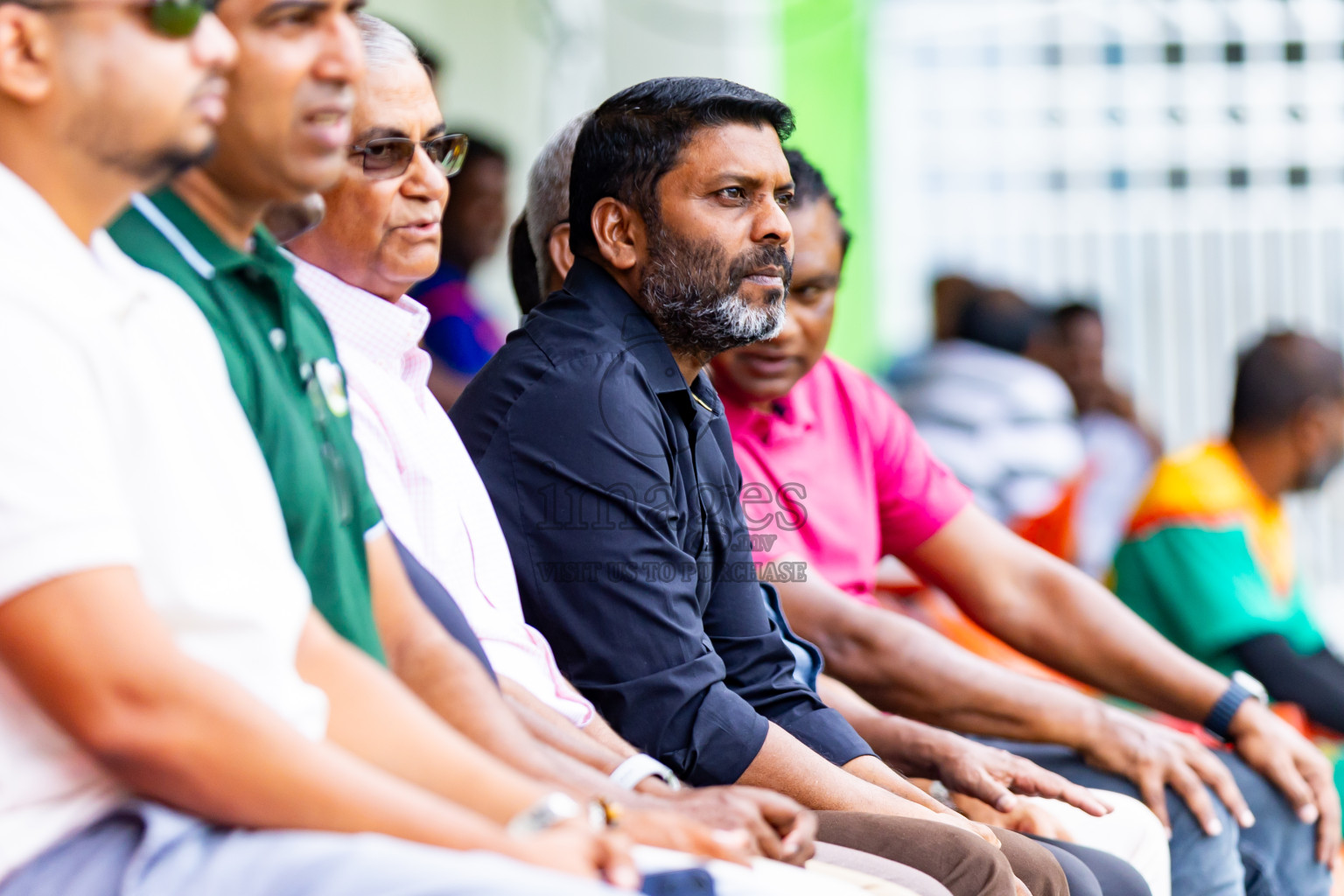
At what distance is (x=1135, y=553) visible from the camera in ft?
11.8

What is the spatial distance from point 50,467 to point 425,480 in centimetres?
76

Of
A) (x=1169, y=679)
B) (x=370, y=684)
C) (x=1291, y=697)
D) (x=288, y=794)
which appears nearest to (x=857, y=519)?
(x=1169, y=679)

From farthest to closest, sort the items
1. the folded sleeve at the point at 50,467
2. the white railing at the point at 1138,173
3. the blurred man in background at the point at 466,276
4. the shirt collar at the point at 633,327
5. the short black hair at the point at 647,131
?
the white railing at the point at 1138,173, the blurred man in background at the point at 466,276, the short black hair at the point at 647,131, the shirt collar at the point at 633,327, the folded sleeve at the point at 50,467

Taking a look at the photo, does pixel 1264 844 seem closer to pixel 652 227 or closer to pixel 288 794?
pixel 652 227

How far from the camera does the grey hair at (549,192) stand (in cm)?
262

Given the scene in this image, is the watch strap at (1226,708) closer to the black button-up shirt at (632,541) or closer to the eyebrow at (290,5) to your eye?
the black button-up shirt at (632,541)

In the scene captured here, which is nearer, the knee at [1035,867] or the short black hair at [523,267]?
the knee at [1035,867]

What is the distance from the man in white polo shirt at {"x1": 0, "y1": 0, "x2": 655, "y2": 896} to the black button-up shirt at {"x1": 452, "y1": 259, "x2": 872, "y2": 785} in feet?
2.14

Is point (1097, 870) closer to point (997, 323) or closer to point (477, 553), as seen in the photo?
point (477, 553)

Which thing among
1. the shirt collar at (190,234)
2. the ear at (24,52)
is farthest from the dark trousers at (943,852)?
the ear at (24,52)

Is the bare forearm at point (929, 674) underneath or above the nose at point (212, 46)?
underneath

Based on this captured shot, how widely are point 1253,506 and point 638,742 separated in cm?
→ 225

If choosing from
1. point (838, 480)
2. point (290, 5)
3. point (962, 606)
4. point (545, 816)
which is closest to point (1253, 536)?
A: point (962, 606)

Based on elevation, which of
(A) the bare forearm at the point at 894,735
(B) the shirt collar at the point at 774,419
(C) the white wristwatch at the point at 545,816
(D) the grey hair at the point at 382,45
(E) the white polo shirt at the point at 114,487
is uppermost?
(D) the grey hair at the point at 382,45
